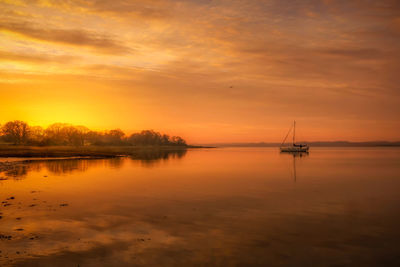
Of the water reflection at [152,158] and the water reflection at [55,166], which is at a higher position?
the water reflection at [55,166]

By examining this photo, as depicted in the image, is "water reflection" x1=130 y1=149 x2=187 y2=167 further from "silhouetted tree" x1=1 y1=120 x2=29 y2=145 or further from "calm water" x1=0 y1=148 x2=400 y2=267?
"silhouetted tree" x1=1 y1=120 x2=29 y2=145

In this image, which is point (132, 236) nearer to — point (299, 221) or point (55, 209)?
point (55, 209)

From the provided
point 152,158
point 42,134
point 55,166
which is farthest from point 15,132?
point 55,166

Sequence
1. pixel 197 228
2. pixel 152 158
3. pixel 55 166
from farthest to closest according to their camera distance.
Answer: pixel 152 158
pixel 55 166
pixel 197 228

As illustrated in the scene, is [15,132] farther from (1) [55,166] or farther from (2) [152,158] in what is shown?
(1) [55,166]

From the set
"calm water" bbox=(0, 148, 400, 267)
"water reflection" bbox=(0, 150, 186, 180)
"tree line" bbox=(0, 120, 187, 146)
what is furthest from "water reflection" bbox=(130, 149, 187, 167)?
"tree line" bbox=(0, 120, 187, 146)

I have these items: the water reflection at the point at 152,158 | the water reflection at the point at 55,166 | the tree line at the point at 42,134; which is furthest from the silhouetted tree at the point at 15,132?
the water reflection at the point at 55,166

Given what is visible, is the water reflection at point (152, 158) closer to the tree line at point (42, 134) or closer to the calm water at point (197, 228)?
the calm water at point (197, 228)

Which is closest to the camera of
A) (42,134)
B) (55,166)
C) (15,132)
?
(55,166)

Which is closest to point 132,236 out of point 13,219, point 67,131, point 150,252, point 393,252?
point 150,252

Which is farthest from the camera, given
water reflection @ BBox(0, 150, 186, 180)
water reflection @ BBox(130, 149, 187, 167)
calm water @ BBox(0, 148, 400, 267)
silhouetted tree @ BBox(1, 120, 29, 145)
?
silhouetted tree @ BBox(1, 120, 29, 145)

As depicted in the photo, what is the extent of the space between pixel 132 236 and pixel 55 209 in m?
8.41

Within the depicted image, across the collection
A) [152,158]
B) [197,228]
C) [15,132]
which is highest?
[15,132]

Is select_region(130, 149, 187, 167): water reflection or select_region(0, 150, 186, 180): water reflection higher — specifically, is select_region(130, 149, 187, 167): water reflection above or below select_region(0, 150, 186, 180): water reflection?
below
